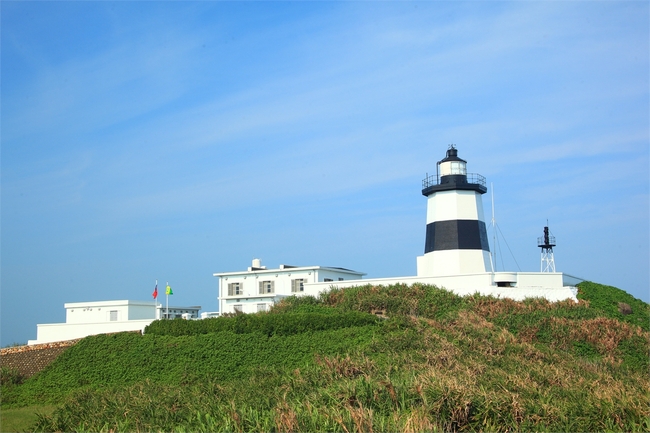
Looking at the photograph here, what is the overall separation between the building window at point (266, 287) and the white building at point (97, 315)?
4.19m

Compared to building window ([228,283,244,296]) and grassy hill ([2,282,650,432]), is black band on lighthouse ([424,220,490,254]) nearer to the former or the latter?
grassy hill ([2,282,650,432])

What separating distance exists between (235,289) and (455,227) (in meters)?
13.5

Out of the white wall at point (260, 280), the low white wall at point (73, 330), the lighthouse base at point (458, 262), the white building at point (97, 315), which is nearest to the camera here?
the low white wall at point (73, 330)

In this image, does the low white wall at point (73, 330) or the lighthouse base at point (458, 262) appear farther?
the lighthouse base at point (458, 262)

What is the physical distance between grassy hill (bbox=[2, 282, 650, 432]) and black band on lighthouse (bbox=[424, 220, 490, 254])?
4.72 metres

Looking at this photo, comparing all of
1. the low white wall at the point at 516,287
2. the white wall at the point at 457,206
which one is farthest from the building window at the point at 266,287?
the low white wall at the point at 516,287

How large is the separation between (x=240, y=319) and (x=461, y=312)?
26.6ft

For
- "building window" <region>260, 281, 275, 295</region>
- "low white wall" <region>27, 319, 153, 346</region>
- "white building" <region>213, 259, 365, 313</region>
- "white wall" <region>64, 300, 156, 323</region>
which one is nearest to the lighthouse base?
"white building" <region>213, 259, 365, 313</region>

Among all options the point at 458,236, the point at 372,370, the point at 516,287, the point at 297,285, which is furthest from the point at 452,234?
the point at 372,370

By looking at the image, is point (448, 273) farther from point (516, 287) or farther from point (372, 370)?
point (372, 370)

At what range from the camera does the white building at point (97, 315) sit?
29.2m

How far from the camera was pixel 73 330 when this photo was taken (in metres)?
29.2

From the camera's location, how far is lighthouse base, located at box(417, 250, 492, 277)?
2950cm

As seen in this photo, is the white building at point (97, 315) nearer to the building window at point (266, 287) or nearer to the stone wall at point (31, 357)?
the building window at point (266, 287)
